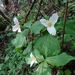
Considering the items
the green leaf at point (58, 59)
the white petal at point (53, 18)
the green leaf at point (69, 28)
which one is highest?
the white petal at point (53, 18)

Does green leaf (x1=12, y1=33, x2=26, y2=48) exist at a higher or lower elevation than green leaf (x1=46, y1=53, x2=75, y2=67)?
higher

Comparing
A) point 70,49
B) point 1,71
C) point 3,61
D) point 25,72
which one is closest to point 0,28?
point 3,61

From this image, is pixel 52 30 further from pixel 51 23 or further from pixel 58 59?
pixel 58 59

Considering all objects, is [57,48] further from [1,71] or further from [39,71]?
[1,71]

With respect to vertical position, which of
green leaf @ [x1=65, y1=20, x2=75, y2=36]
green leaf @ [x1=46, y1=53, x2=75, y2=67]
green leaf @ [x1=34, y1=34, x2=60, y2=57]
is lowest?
green leaf @ [x1=46, y1=53, x2=75, y2=67]

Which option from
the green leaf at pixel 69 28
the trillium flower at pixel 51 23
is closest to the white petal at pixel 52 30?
the trillium flower at pixel 51 23

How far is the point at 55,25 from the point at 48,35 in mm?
79

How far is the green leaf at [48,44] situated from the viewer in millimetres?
1143

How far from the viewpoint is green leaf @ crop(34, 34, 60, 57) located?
45.0 inches

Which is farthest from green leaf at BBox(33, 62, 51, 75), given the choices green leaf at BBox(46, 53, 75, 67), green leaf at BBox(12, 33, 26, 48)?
green leaf at BBox(12, 33, 26, 48)

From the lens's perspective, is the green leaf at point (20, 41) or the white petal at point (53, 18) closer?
the white petal at point (53, 18)

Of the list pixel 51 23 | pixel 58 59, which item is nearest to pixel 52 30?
pixel 51 23

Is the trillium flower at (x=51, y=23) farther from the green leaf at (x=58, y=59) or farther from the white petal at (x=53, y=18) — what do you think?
the green leaf at (x=58, y=59)

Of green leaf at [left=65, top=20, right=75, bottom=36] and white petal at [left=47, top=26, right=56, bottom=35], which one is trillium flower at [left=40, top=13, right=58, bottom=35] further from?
green leaf at [left=65, top=20, right=75, bottom=36]
